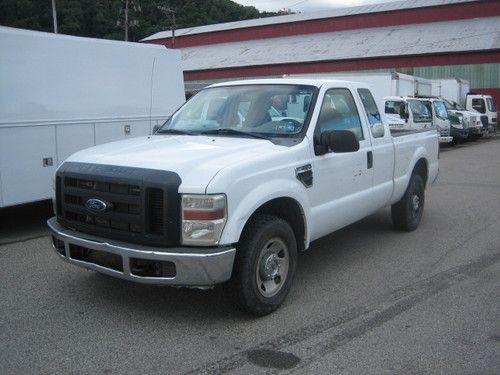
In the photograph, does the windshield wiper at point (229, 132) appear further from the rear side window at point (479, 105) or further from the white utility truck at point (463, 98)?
the rear side window at point (479, 105)

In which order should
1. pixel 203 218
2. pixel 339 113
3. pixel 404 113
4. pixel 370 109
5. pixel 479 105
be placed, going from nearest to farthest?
pixel 203 218 → pixel 339 113 → pixel 370 109 → pixel 404 113 → pixel 479 105

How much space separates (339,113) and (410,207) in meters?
2.37

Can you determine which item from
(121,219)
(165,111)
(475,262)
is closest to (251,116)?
(121,219)

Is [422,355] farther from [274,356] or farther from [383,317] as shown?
[274,356]

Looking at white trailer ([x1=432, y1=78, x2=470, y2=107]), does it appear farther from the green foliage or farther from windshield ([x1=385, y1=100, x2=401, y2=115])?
the green foliage

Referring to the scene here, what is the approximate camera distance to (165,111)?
962 cm

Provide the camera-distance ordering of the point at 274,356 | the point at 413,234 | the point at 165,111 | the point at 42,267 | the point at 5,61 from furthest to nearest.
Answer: the point at 165,111 < the point at 413,234 < the point at 5,61 < the point at 42,267 < the point at 274,356

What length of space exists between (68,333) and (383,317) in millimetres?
2516

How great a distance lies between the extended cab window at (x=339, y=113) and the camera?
5.48 metres

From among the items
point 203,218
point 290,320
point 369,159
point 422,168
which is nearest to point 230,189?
point 203,218

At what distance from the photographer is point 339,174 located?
544 cm

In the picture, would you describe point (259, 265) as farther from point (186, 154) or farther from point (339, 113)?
point (339, 113)

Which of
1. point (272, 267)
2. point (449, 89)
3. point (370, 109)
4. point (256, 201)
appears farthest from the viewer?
point (449, 89)

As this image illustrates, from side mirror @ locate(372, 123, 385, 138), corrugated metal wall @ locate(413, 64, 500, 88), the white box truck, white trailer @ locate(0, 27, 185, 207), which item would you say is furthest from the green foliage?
side mirror @ locate(372, 123, 385, 138)
